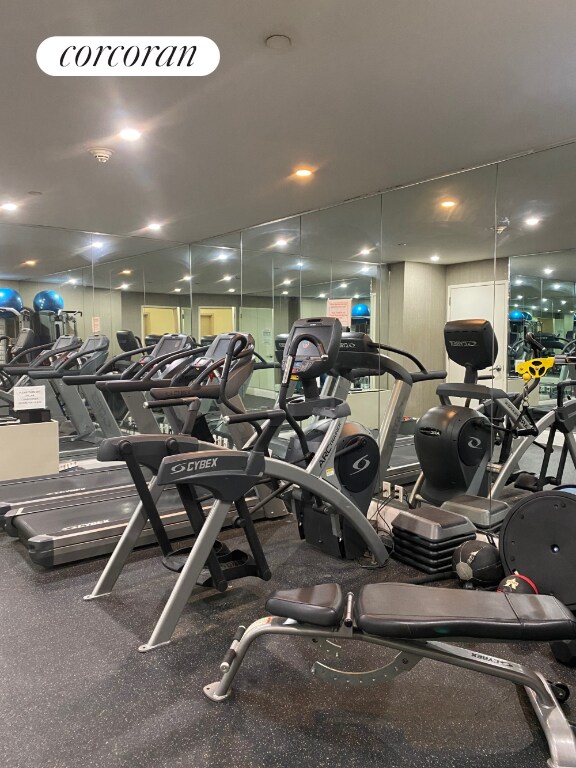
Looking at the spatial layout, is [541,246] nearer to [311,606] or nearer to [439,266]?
[439,266]

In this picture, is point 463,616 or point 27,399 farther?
point 27,399

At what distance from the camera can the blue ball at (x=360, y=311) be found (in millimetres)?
5254

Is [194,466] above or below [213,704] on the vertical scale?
above

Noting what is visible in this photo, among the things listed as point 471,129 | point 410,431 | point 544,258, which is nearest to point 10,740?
point 471,129

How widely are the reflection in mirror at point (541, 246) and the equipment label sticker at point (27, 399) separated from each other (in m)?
4.06

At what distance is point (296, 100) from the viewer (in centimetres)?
296

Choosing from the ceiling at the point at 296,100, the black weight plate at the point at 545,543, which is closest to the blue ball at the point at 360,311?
the ceiling at the point at 296,100

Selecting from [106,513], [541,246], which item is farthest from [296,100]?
[106,513]

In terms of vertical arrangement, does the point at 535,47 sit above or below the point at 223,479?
above

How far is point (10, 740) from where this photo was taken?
189 centimetres

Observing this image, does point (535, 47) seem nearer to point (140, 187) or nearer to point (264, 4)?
point (264, 4)

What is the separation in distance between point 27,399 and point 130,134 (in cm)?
263

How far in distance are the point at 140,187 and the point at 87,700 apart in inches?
152

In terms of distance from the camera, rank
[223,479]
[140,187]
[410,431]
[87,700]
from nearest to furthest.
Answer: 1. [87,700]
2. [223,479]
3. [140,187]
4. [410,431]
